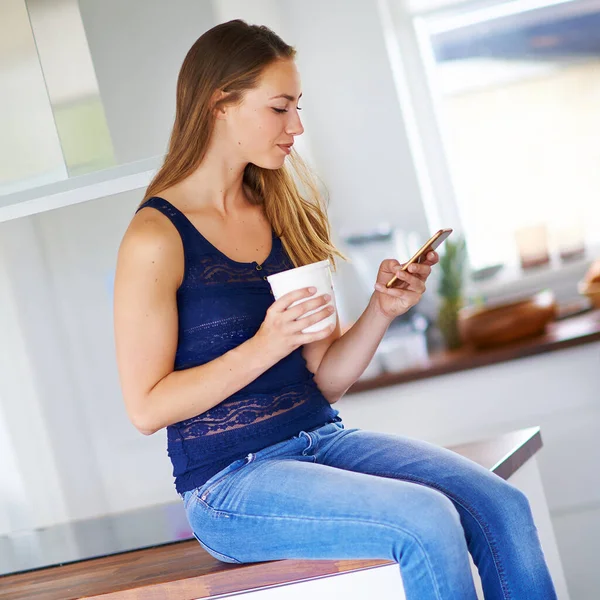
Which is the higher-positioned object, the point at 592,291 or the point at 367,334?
the point at 367,334

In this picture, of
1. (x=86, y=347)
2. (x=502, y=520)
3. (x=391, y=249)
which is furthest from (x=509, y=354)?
(x=502, y=520)

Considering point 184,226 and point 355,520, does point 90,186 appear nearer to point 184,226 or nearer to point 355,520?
point 184,226

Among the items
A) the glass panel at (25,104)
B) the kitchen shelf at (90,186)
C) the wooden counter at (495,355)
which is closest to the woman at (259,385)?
the kitchen shelf at (90,186)

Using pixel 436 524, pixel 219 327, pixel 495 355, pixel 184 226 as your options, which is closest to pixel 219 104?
pixel 184 226

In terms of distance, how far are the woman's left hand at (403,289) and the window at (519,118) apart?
1.94m

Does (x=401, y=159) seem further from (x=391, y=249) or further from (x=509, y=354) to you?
(x=509, y=354)

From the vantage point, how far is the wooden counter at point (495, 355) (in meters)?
2.55

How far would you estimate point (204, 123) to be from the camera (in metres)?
1.41

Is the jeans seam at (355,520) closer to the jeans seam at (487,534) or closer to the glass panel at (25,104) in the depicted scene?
the jeans seam at (487,534)

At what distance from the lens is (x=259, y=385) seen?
4.37 ft

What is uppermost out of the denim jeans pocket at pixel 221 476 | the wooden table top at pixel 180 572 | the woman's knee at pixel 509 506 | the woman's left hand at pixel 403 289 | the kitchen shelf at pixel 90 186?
the kitchen shelf at pixel 90 186

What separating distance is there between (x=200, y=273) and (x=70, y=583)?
61cm

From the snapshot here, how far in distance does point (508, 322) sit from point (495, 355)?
164 mm

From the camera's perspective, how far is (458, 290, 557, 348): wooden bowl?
8.96 ft
